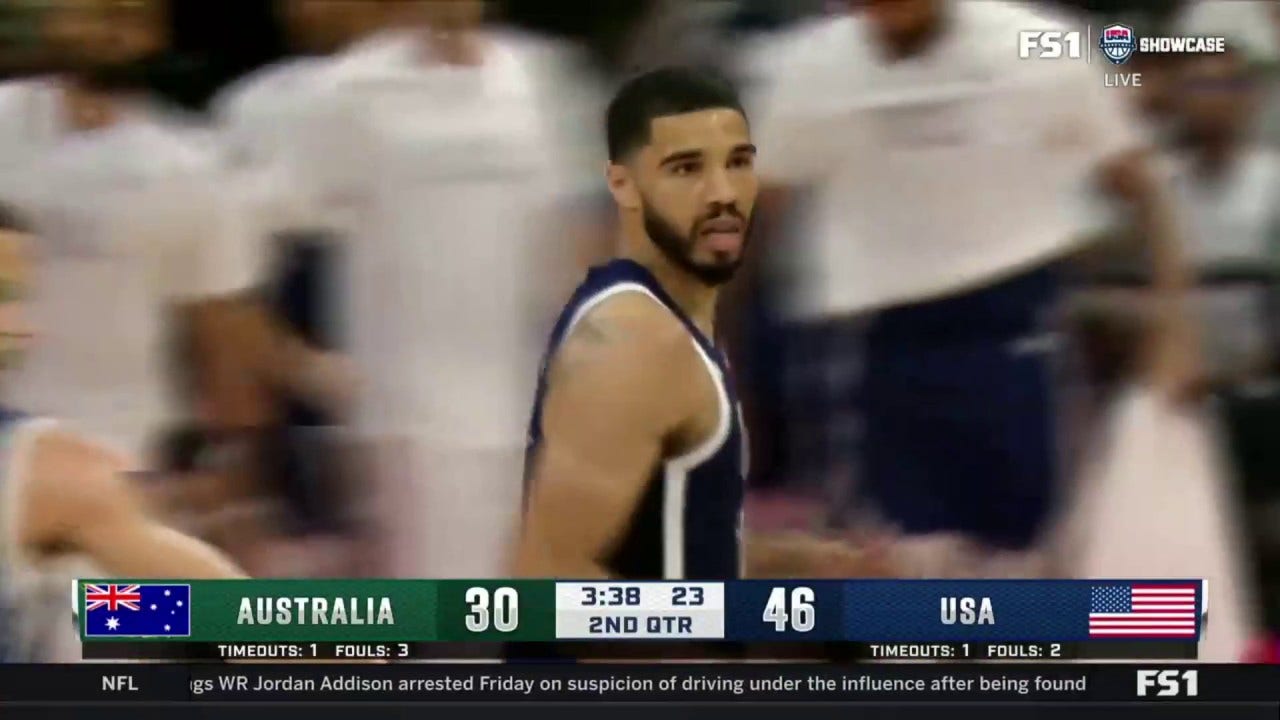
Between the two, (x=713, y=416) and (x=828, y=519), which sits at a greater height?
(x=713, y=416)

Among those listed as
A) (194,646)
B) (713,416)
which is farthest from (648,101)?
(194,646)

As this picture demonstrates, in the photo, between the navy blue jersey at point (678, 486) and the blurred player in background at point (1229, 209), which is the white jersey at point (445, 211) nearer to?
the navy blue jersey at point (678, 486)

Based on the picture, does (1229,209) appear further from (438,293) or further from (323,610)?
(323,610)

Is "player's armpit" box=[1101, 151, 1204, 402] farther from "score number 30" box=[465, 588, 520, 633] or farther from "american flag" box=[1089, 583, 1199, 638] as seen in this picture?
"score number 30" box=[465, 588, 520, 633]

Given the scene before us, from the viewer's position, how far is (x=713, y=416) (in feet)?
7.89

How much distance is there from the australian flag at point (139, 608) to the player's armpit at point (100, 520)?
0.09ft

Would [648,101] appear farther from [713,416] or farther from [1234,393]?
[1234,393]

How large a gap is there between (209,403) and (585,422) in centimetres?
63

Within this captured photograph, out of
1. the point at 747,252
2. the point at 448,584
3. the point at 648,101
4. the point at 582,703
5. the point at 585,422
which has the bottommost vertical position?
the point at 582,703

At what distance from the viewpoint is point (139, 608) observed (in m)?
2.46

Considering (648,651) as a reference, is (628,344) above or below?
above

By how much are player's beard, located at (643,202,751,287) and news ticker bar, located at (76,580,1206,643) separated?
0.51 m

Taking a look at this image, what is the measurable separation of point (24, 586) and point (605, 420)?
102cm

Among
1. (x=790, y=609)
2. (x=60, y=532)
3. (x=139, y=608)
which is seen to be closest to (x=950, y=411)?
(x=790, y=609)
